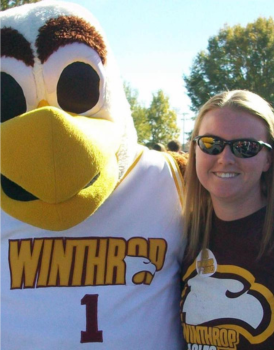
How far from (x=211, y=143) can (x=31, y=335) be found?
1030 millimetres

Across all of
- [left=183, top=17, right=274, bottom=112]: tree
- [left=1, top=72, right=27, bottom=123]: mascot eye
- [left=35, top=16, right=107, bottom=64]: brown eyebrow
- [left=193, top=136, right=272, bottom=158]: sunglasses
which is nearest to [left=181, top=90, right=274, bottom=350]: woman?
[left=193, top=136, right=272, bottom=158]: sunglasses

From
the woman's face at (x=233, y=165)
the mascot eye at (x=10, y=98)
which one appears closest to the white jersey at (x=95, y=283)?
the woman's face at (x=233, y=165)

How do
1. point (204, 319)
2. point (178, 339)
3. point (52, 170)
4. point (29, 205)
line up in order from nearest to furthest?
point (52, 170), point (29, 205), point (204, 319), point (178, 339)

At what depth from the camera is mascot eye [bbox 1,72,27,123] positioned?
1.83 meters

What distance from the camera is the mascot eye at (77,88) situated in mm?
1850

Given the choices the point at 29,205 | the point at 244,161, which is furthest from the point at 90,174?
the point at 244,161

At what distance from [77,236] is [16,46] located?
79cm

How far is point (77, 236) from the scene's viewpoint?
1.88m

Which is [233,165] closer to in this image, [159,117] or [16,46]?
[16,46]

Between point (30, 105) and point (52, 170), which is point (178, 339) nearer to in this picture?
point (52, 170)

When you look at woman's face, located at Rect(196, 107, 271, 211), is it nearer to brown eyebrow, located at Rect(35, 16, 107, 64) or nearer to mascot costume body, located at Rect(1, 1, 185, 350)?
mascot costume body, located at Rect(1, 1, 185, 350)

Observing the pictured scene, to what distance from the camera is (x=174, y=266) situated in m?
2.03

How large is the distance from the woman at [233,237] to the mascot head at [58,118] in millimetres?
417

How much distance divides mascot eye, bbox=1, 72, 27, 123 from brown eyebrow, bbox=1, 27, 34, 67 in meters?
0.09
